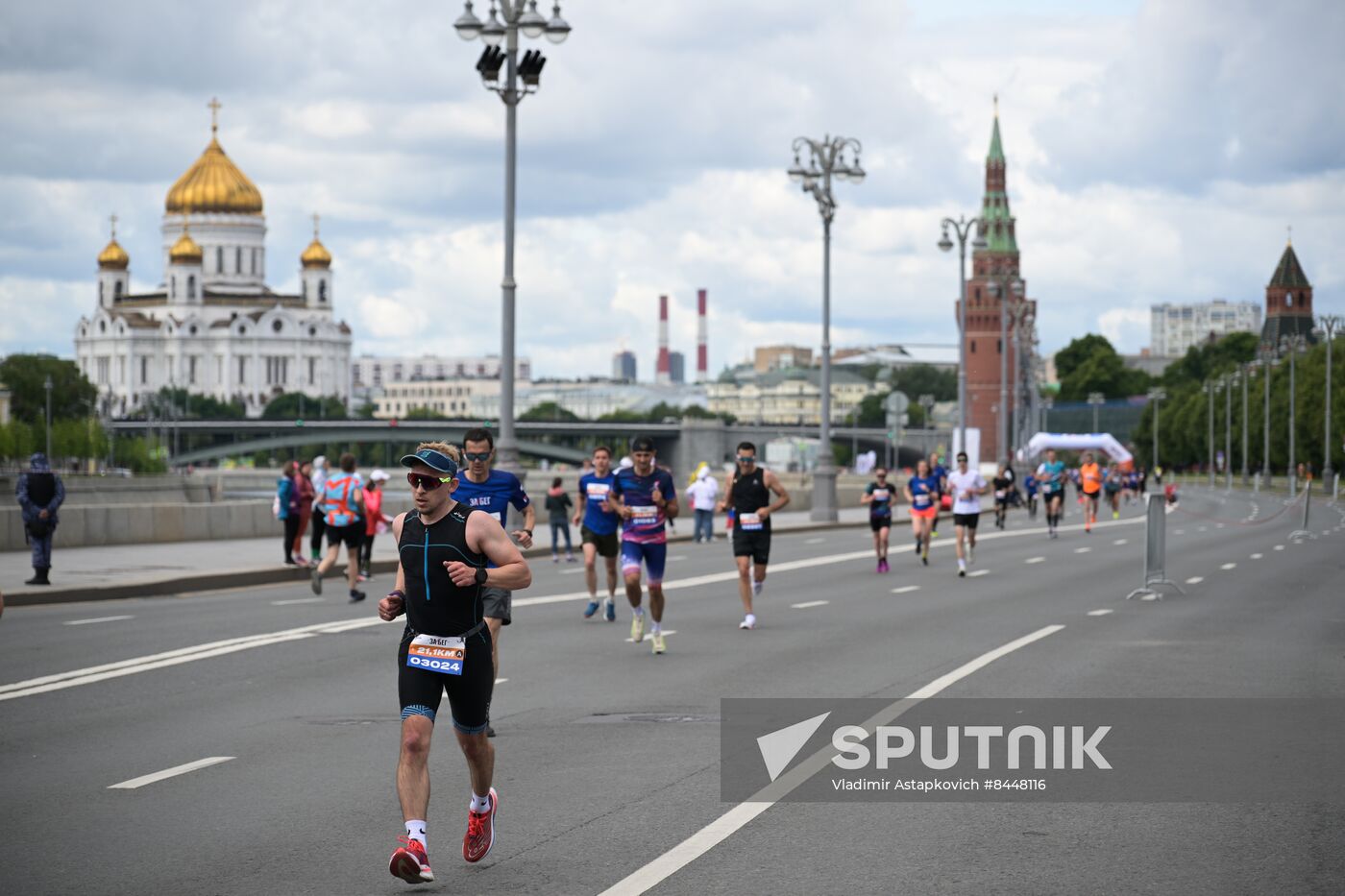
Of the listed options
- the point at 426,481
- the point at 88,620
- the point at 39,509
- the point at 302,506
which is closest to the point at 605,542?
the point at 88,620

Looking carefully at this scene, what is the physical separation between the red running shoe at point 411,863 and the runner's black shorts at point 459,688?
52 cm

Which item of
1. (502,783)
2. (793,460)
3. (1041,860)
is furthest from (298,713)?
(793,460)

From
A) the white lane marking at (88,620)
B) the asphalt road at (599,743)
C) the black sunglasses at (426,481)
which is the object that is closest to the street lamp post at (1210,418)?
the asphalt road at (599,743)

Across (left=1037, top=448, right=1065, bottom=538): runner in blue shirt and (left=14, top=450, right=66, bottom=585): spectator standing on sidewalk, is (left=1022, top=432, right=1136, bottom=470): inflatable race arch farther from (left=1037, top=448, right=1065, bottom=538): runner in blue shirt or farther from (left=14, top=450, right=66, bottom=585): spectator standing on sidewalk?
(left=14, top=450, right=66, bottom=585): spectator standing on sidewalk

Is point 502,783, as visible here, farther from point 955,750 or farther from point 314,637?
point 314,637

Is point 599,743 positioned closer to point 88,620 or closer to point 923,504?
point 88,620

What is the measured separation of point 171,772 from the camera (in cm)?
995

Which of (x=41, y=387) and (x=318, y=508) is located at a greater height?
(x=41, y=387)

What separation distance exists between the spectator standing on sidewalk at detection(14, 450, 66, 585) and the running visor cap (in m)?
15.5

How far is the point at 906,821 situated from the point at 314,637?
9.60 metres

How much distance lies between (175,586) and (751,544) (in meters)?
8.54

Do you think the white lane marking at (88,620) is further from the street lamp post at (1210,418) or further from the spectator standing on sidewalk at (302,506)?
the street lamp post at (1210,418)

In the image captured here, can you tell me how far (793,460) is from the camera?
161m

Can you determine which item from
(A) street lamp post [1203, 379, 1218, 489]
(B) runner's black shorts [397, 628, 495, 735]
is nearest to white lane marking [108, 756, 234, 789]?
(B) runner's black shorts [397, 628, 495, 735]
